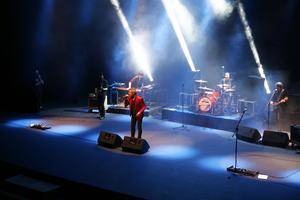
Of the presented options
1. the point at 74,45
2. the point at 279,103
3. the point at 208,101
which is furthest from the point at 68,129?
the point at 74,45

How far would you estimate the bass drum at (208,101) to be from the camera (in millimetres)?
17095

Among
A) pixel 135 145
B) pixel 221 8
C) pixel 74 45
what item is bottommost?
pixel 135 145

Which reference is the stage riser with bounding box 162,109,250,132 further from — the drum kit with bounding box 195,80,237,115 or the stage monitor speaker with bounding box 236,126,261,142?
the stage monitor speaker with bounding box 236,126,261,142

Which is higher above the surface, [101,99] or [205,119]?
[101,99]

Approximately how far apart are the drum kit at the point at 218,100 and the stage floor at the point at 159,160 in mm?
931

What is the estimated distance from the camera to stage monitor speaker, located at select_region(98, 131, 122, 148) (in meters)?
13.2

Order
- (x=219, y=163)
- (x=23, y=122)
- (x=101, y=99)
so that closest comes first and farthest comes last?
(x=219, y=163) < (x=23, y=122) < (x=101, y=99)

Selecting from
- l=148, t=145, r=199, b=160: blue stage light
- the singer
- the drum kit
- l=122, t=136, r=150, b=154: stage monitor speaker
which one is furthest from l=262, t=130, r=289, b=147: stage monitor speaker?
the singer

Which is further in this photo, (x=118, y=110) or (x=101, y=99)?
(x=118, y=110)

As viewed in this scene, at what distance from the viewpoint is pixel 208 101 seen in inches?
675

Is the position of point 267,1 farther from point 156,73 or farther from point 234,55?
point 156,73

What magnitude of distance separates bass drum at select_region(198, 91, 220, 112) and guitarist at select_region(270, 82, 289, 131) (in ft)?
7.17

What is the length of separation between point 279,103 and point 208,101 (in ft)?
9.11

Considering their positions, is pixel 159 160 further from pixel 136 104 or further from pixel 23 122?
pixel 23 122
